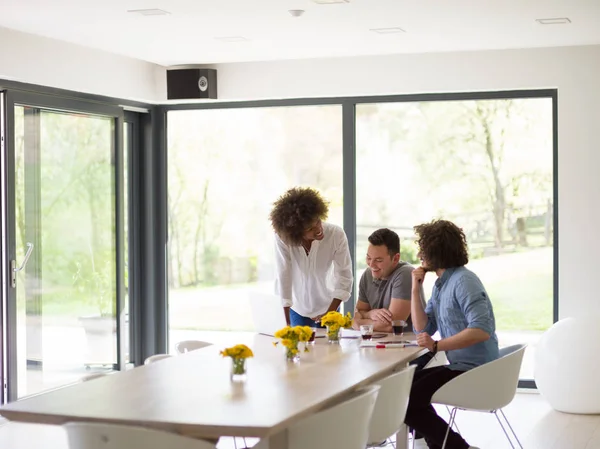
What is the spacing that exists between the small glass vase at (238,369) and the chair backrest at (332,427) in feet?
1.59

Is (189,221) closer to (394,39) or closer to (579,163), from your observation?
(394,39)

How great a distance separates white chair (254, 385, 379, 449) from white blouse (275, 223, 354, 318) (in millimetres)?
2135

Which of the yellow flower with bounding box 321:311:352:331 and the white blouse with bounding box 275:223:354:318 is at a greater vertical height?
the white blouse with bounding box 275:223:354:318

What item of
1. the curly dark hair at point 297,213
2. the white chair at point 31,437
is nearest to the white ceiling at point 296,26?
the curly dark hair at point 297,213

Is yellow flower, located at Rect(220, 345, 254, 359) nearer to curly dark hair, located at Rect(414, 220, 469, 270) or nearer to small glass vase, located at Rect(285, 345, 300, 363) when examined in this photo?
small glass vase, located at Rect(285, 345, 300, 363)

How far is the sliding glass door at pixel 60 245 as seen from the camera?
6.68 meters

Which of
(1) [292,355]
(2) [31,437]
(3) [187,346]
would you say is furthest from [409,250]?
(1) [292,355]

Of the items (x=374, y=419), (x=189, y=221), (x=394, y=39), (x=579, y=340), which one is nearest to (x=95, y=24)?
(x=394, y=39)

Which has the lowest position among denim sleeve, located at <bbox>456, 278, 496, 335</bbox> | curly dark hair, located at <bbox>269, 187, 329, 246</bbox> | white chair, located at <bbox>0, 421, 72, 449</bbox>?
white chair, located at <bbox>0, 421, 72, 449</bbox>

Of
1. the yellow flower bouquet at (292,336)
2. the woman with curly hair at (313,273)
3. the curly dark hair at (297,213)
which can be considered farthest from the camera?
the woman with curly hair at (313,273)

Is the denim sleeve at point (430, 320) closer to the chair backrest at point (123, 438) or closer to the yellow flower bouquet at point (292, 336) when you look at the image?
the yellow flower bouquet at point (292, 336)

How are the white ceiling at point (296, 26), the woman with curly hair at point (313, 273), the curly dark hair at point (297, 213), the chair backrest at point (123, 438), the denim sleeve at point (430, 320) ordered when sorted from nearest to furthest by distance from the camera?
the chair backrest at point (123, 438), the denim sleeve at point (430, 320), the curly dark hair at point (297, 213), the white ceiling at point (296, 26), the woman with curly hair at point (313, 273)

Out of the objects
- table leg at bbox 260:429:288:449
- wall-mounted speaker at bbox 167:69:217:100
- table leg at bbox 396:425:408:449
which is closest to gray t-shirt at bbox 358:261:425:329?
table leg at bbox 396:425:408:449

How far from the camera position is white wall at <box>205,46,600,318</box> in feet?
23.7
